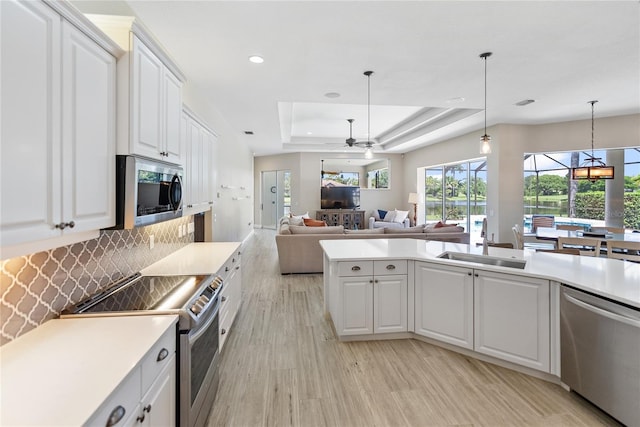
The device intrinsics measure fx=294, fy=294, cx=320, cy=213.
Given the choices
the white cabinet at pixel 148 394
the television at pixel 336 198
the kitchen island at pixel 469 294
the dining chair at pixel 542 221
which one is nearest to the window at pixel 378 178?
the television at pixel 336 198

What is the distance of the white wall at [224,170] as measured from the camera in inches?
159

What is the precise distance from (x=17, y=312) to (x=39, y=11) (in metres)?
1.22

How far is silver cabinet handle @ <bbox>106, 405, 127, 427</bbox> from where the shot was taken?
0.97 metres

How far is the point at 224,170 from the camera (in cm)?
559

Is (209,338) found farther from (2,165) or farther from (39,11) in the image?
(39,11)

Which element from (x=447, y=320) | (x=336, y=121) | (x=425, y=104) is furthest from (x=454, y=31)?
(x=336, y=121)

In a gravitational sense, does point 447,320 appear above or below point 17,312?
below

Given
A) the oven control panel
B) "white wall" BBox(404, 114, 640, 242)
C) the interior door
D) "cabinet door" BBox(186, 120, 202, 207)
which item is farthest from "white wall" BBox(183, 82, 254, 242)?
"white wall" BBox(404, 114, 640, 242)

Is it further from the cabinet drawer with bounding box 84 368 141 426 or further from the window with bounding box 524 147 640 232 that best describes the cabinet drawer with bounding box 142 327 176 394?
the window with bounding box 524 147 640 232

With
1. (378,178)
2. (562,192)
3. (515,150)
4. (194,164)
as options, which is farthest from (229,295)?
(378,178)

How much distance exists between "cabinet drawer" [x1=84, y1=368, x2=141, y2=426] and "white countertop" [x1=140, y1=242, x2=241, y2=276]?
3.96 feet

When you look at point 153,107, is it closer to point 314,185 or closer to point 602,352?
point 602,352

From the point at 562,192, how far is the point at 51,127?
7.87 m

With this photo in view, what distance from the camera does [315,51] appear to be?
2.94 meters
